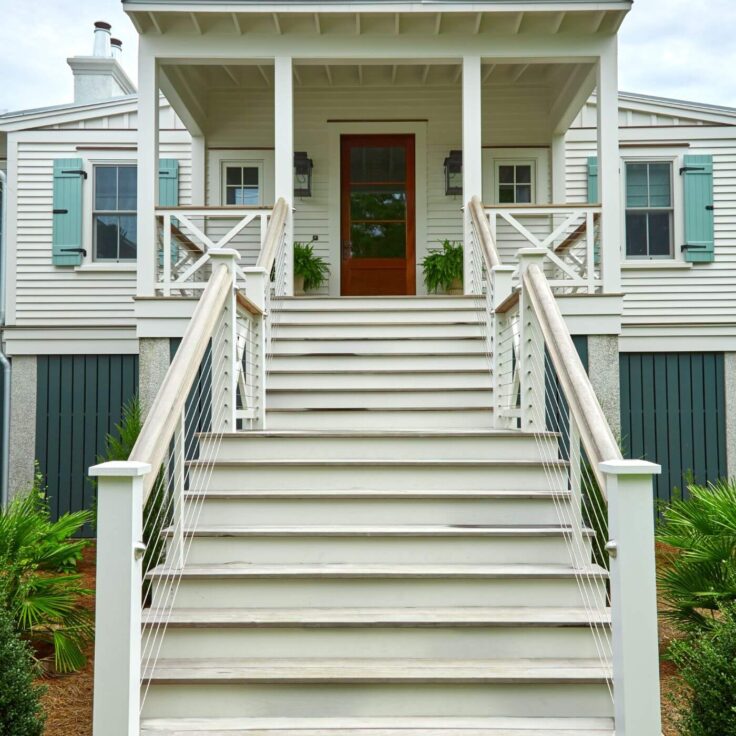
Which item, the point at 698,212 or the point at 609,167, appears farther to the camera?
the point at 698,212

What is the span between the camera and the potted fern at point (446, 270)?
28.1ft

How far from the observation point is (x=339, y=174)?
9.38m

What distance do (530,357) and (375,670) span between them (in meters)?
2.06

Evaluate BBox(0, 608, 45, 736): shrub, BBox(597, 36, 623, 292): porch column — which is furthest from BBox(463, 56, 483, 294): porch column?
BBox(0, 608, 45, 736): shrub

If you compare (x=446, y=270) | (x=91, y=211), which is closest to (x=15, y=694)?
(x=446, y=270)

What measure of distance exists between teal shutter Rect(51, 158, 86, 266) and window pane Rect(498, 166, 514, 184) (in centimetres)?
482

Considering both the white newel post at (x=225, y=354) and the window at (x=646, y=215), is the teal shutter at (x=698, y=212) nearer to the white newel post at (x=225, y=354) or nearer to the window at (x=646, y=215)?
the window at (x=646, y=215)

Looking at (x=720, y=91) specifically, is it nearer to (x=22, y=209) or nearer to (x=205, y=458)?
(x=22, y=209)

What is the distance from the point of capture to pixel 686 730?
2867mm

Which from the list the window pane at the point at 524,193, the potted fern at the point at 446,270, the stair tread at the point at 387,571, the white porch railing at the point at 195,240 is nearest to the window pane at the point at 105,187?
the white porch railing at the point at 195,240

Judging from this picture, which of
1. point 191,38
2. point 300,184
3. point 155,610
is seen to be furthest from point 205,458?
point 300,184

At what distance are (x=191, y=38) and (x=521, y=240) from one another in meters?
4.15

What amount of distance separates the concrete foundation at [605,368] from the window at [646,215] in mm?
2864

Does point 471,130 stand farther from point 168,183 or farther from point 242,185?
point 168,183
